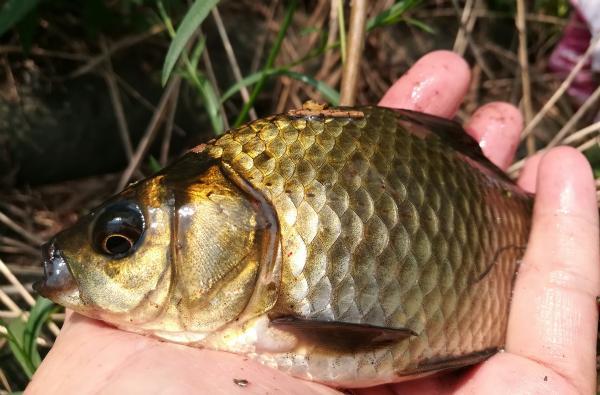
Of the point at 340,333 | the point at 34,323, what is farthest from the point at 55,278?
the point at 340,333

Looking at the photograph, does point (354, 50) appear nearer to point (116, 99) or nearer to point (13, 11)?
point (13, 11)

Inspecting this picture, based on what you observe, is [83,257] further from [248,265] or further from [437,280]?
[437,280]

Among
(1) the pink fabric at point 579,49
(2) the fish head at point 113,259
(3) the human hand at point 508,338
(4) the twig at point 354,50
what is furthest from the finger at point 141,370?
(1) the pink fabric at point 579,49

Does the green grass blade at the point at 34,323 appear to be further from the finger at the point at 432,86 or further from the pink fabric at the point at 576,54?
the pink fabric at the point at 576,54

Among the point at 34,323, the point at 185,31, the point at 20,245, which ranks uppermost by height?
the point at 185,31

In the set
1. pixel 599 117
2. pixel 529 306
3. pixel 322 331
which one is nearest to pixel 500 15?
pixel 599 117

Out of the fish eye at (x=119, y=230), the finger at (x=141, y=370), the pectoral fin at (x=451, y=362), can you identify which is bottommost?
the pectoral fin at (x=451, y=362)
